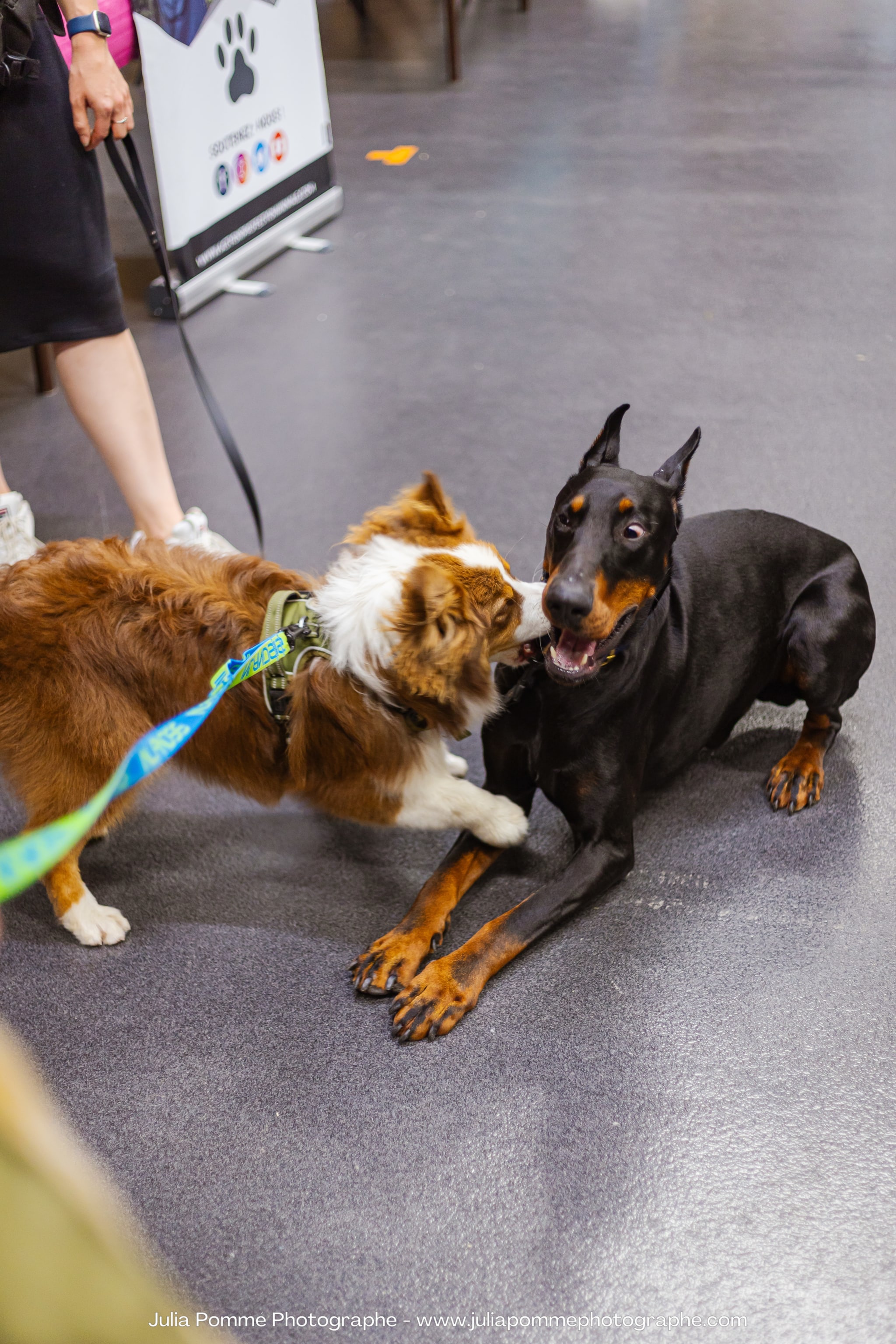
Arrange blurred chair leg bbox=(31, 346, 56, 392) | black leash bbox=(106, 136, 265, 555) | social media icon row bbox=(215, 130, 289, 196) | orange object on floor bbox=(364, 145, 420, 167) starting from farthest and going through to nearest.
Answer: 1. orange object on floor bbox=(364, 145, 420, 167)
2. social media icon row bbox=(215, 130, 289, 196)
3. blurred chair leg bbox=(31, 346, 56, 392)
4. black leash bbox=(106, 136, 265, 555)

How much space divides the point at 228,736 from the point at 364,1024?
54cm

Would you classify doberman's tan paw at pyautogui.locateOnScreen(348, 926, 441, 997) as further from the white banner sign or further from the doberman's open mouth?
the white banner sign

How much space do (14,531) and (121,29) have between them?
1.91 metres

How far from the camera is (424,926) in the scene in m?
1.79

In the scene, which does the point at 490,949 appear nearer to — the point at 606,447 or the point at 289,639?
the point at 289,639

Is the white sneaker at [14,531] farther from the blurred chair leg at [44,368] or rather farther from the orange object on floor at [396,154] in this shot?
the orange object on floor at [396,154]

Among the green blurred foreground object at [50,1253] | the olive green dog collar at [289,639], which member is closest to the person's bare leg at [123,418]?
the olive green dog collar at [289,639]

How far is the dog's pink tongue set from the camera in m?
1.66

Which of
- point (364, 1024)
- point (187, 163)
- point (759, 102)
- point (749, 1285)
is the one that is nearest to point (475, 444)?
point (187, 163)

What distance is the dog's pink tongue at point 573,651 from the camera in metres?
1.66

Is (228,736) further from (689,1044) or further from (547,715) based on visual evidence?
(689,1044)

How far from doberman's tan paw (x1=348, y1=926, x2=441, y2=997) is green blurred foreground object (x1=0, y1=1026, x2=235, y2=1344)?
1337 mm

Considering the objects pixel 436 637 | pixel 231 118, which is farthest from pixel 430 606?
pixel 231 118

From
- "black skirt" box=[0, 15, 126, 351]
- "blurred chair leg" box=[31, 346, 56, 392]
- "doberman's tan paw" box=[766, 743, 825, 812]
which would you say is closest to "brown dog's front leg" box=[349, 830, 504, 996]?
"doberman's tan paw" box=[766, 743, 825, 812]
